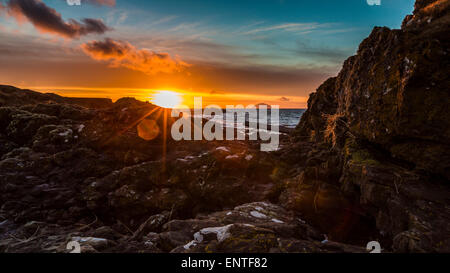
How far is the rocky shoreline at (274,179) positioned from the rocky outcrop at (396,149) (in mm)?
40

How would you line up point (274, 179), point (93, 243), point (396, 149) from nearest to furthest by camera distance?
point (93, 243), point (396, 149), point (274, 179)

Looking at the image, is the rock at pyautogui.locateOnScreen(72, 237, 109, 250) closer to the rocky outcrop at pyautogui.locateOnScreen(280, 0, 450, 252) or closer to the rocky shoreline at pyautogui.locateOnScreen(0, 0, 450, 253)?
the rocky shoreline at pyautogui.locateOnScreen(0, 0, 450, 253)

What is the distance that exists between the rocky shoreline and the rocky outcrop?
0.13 feet

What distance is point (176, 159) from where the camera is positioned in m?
12.7

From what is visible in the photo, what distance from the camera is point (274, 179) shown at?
11.9 metres

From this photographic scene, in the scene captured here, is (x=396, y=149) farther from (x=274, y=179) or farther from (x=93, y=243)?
(x=93, y=243)

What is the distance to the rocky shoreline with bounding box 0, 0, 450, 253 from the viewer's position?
580 centimetres

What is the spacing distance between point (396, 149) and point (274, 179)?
6.21 meters

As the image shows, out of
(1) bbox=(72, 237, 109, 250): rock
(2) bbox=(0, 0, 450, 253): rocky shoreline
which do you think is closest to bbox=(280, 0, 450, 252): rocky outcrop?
(2) bbox=(0, 0, 450, 253): rocky shoreline

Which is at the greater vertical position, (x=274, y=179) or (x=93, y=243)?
(x=274, y=179)

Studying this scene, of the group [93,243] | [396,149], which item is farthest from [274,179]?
[93,243]

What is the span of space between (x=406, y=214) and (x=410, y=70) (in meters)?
4.60
